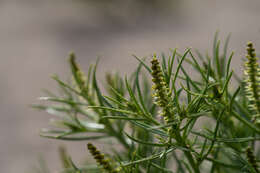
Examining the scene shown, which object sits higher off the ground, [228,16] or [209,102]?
[228,16]

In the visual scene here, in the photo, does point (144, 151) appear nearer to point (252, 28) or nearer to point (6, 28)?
point (252, 28)

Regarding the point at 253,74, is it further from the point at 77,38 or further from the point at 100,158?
the point at 77,38

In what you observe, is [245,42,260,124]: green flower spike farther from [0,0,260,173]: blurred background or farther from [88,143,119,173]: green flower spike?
[0,0,260,173]: blurred background

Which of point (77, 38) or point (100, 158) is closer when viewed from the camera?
point (100, 158)

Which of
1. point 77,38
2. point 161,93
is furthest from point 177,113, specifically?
point 77,38

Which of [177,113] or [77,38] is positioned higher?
[77,38]

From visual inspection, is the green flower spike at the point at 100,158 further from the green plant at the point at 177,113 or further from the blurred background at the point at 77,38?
the blurred background at the point at 77,38

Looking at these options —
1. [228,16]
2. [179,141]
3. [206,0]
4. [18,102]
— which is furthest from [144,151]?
[206,0]

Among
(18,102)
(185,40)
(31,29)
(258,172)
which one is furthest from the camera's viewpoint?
(31,29)
